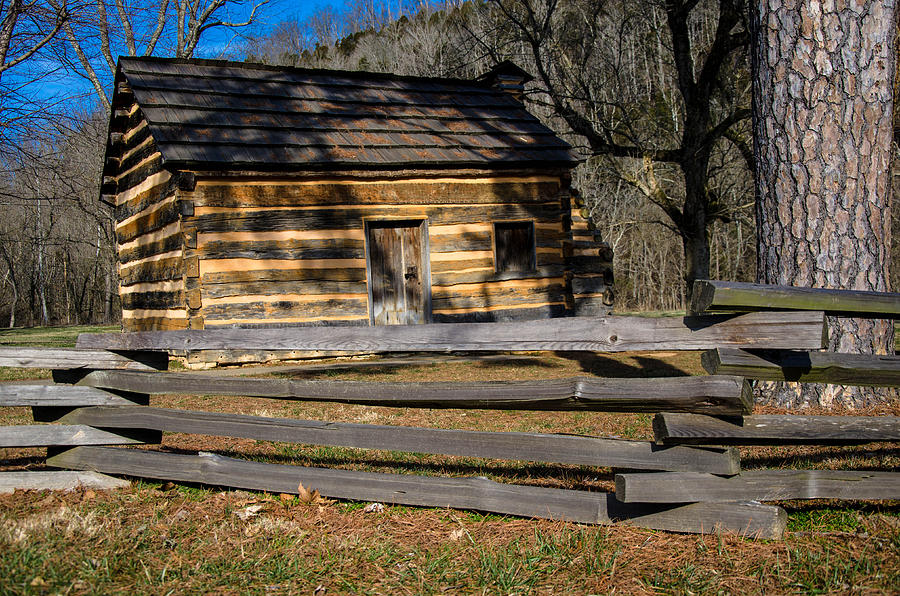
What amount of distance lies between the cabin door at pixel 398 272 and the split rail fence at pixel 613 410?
7688mm

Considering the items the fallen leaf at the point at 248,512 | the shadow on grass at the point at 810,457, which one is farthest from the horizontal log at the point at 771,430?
the fallen leaf at the point at 248,512

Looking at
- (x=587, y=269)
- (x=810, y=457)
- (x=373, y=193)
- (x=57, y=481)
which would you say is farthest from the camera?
(x=587, y=269)

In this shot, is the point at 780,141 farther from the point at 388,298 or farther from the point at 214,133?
the point at 214,133

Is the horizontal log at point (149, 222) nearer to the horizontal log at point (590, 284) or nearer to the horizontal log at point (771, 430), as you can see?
the horizontal log at point (590, 284)

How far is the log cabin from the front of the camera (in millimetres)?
10906

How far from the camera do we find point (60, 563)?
3.09 m

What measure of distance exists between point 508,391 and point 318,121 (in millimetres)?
9676

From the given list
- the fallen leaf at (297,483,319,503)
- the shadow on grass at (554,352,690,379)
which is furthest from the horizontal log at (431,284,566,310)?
the fallen leaf at (297,483,319,503)

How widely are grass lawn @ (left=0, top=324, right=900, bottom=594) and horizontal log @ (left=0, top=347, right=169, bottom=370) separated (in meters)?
0.77

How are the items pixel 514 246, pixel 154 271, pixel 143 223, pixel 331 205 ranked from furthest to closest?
pixel 514 246 < pixel 143 223 < pixel 154 271 < pixel 331 205

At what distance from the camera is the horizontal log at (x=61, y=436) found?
4.38 m

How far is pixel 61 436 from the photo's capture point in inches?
176

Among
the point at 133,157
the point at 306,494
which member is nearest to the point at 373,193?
the point at 133,157

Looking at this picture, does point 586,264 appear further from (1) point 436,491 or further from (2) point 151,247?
(1) point 436,491
